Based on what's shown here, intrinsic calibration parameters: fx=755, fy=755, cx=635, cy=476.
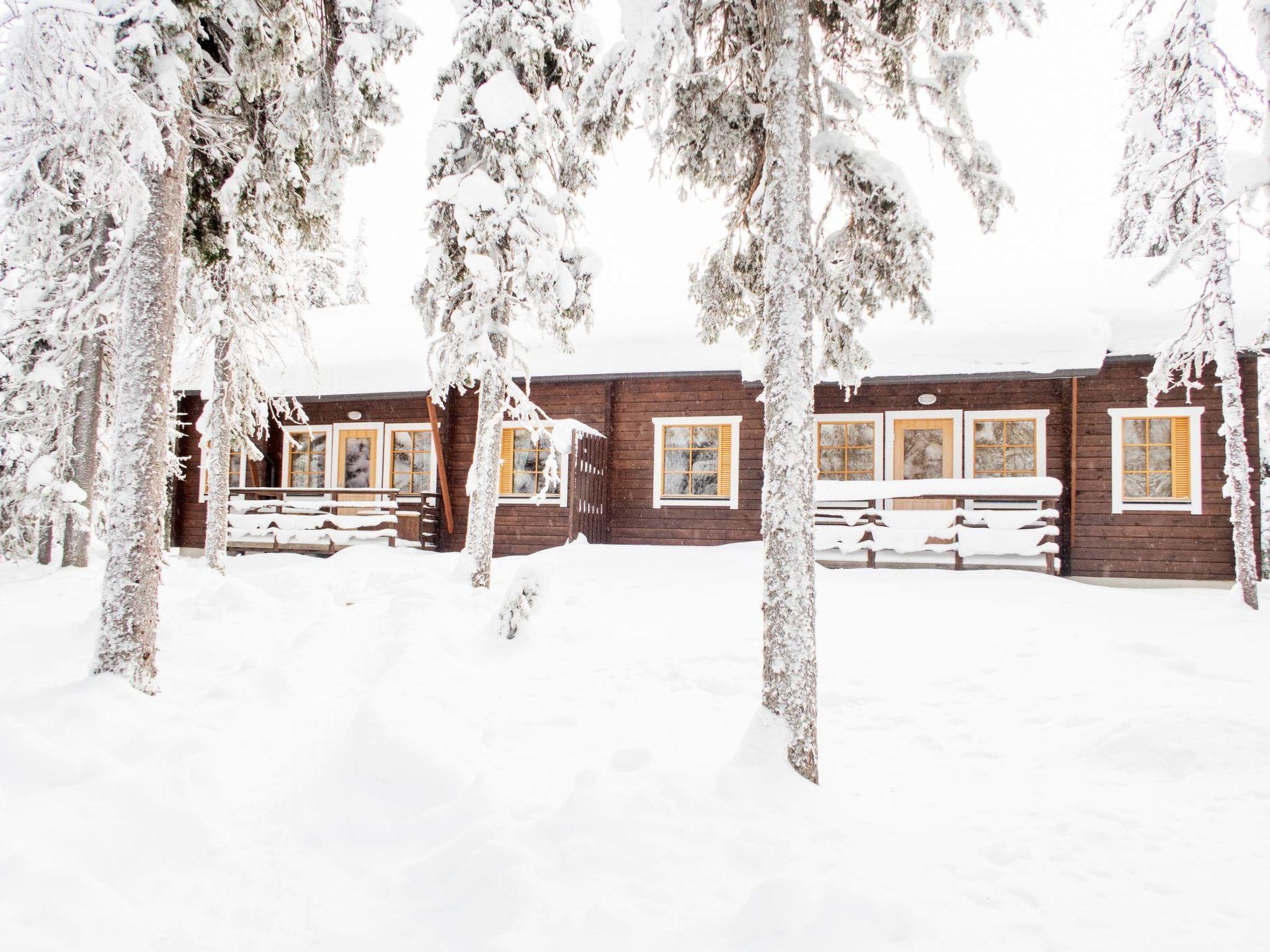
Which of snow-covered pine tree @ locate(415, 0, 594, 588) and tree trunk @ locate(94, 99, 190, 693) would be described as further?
snow-covered pine tree @ locate(415, 0, 594, 588)

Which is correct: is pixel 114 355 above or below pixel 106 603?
above

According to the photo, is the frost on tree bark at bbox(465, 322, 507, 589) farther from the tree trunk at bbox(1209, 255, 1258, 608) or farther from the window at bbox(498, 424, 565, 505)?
the tree trunk at bbox(1209, 255, 1258, 608)

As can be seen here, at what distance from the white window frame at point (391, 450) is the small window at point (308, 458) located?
159cm

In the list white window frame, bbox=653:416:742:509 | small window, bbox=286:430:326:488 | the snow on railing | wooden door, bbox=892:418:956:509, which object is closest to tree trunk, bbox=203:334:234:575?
small window, bbox=286:430:326:488

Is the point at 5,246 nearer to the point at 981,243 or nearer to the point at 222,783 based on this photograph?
the point at 222,783

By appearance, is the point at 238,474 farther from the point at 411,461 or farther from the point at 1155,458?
the point at 1155,458

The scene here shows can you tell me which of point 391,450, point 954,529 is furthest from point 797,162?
point 391,450

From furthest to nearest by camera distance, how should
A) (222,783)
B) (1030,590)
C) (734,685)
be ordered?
1. (1030,590)
2. (734,685)
3. (222,783)

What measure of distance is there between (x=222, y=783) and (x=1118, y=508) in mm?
12629

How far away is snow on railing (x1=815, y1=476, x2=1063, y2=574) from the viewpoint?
11031mm

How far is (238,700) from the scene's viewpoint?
5199 mm

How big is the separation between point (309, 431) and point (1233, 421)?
1629cm

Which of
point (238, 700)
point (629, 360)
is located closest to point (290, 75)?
point (238, 700)

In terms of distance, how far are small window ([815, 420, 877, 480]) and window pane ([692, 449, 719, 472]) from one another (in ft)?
6.08
